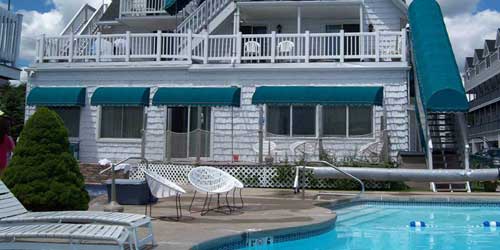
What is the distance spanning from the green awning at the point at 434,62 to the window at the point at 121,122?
11.0 m

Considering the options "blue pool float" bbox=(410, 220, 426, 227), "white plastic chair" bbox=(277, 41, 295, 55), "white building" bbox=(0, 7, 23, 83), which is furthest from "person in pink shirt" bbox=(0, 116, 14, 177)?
"white plastic chair" bbox=(277, 41, 295, 55)

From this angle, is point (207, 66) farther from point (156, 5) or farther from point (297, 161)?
point (156, 5)

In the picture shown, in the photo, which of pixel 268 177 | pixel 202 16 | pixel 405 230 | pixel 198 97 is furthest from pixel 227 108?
pixel 405 230

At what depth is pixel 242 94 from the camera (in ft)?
70.5

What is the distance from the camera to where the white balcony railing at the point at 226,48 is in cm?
2075

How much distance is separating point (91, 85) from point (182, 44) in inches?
164

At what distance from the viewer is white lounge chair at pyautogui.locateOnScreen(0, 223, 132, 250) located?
17.9 feet

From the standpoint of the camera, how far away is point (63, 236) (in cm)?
545

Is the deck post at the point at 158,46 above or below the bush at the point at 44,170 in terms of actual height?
above

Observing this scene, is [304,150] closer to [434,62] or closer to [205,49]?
[434,62]

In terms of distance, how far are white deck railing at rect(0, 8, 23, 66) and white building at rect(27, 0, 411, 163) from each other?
7.41 metres

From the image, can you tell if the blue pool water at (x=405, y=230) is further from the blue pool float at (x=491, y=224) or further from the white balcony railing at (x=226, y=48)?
the white balcony railing at (x=226, y=48)

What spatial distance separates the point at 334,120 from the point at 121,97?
825 cm

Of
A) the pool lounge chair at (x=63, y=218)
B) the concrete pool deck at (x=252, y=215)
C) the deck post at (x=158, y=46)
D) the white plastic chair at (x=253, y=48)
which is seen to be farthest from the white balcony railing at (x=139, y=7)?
the pool lounge chair at (x=63, y=218)
